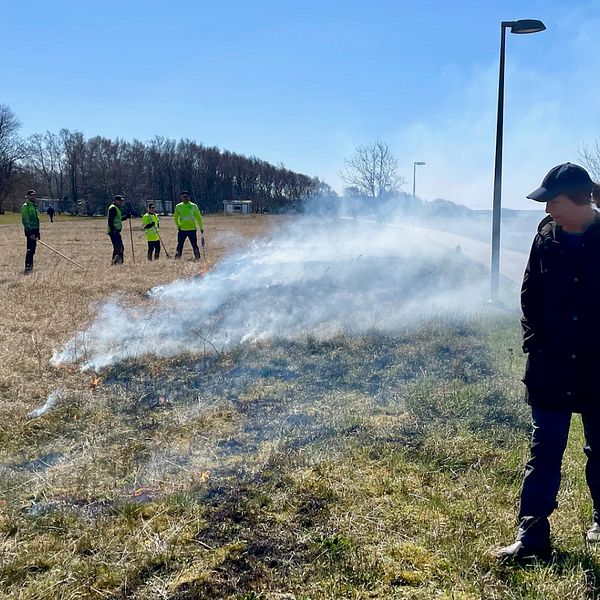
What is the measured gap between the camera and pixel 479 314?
7.96m

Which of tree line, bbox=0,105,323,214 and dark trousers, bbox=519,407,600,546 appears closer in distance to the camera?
dark trousers, bbox=519,407,600,546

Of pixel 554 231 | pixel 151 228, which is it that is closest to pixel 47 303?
pixel 151 228

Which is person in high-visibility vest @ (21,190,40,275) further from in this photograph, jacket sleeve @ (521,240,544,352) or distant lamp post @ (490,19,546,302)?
jacket sleeve @ (521,240,544,352)

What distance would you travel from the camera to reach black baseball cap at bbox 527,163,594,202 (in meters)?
2.45

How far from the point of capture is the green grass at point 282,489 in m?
2.41

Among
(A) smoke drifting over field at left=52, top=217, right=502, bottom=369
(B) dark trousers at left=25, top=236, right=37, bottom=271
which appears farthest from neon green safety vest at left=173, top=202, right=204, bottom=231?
(B) dark trousers at left=25, top=236, right=37, bottom=271

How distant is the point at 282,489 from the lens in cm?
320

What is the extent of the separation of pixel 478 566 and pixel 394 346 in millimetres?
3861

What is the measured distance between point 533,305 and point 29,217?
43.3 ft

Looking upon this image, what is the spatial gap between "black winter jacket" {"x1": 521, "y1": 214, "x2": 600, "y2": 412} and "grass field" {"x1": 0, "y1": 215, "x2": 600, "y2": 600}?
79 cm

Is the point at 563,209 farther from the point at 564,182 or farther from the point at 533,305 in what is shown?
the point at 533,305

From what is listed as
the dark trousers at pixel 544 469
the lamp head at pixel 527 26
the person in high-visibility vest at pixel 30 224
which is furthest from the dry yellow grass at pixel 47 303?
the lamp head at pixel 527 26

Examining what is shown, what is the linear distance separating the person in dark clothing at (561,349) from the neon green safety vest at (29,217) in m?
13.0

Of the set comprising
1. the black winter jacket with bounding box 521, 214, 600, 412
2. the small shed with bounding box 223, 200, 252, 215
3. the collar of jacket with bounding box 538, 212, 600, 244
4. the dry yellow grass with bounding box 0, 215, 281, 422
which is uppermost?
the small shed with bounding box 223, 200, 252, 215
